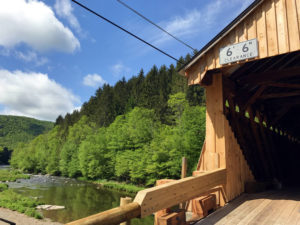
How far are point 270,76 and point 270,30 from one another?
1635 mm

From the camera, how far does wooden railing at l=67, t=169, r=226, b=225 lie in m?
2.09

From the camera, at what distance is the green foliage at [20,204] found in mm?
19487

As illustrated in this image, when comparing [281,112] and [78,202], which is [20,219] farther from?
[281,112]

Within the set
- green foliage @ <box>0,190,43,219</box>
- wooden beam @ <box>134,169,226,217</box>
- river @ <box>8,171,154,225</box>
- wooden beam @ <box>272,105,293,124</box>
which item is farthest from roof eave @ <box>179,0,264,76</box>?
green foliage @ <box>0,190,43,219</box>

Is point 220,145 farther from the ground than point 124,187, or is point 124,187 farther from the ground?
point 220,145

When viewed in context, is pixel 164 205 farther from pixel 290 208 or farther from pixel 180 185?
pixel 290 208

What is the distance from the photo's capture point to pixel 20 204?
73.2ft

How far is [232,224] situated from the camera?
337 cm

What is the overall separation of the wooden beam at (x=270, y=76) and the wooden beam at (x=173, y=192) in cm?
288

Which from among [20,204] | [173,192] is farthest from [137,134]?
[173,192]

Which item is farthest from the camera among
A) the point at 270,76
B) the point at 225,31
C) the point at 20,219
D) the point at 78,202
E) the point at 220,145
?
the point at 78,202

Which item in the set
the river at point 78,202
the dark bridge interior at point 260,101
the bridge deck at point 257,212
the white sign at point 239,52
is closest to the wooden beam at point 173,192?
the bridge deck at point 257,212

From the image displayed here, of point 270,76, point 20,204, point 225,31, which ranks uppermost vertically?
point 225,31

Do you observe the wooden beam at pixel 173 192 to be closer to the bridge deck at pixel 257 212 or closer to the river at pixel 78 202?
the bridge deck at pixel 257 212
